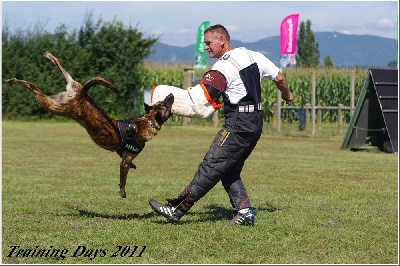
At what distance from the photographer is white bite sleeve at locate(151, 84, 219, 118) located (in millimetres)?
8070

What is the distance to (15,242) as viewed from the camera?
7.68 m

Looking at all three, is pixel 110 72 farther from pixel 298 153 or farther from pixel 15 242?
pixel 15 242

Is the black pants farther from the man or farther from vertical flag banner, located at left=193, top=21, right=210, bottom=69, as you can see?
vertical flag banner, located at left=193, top=21, right=210, bottom=69

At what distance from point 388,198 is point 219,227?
12.3 feet

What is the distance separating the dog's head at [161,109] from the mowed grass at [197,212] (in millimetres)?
1174

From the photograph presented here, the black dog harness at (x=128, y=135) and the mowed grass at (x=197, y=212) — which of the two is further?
the black dog harness at (x=128, y=135)

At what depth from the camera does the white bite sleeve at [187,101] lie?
26.5ft

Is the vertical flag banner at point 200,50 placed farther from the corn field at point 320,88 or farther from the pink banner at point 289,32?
the pink banner at point 289,32

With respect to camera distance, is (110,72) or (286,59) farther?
(110,72)

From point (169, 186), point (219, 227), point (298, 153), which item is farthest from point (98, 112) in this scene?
point (298, 153)

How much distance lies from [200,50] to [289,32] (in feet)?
16.1

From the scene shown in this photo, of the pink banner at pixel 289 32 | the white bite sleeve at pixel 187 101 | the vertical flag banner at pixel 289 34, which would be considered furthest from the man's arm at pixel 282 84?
the pink banner at pixel 289 32

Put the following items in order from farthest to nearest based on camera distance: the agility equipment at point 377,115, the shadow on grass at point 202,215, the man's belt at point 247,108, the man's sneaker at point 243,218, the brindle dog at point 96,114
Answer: the agility equipment at point 377,115 → the shadow on grass at point 202,215 → the man's sneaker at point 243,218 → the man's belt at point 247,108 → the brindle dog at point 96,114

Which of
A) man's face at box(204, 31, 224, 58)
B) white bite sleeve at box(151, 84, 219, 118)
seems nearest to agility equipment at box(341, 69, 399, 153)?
man's face at box(204, 31, 224, 58)
